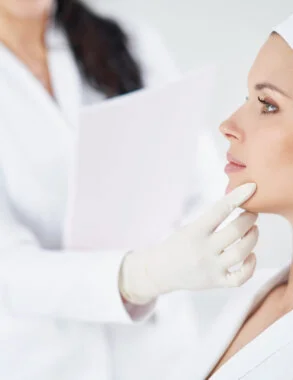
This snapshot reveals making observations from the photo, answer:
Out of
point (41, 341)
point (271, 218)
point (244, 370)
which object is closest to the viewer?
point (244, 370)

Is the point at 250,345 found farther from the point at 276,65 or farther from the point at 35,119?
the point at 35,119

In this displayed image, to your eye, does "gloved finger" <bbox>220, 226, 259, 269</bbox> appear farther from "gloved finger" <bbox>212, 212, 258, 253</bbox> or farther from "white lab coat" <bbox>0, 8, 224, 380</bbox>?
"white lab coat" <bbox>0, 8, 224, 380</bbox>

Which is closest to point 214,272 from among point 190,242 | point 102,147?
point 190,242

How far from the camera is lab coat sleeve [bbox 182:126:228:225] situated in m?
0.90

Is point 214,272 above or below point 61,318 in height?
above

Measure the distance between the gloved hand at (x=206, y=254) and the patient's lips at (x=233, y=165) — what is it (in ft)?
0.06

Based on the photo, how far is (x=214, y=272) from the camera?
2.03 ft

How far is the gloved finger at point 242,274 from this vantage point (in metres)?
0.60

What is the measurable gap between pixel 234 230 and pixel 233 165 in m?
0.06

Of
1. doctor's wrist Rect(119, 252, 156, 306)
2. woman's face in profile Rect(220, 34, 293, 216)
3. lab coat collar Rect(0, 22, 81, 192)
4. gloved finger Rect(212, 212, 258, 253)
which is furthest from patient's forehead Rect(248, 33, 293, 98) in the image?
lab coat collar Rect(0, 22, 81, 192)

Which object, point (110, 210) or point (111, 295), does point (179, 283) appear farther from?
point (110, 210)

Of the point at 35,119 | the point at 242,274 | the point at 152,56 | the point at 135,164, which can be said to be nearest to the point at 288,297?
the point at 242,274

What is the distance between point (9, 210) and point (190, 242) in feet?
0.94

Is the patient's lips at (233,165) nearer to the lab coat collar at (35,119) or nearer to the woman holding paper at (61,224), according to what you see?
the woman holding paper at (61,224)
